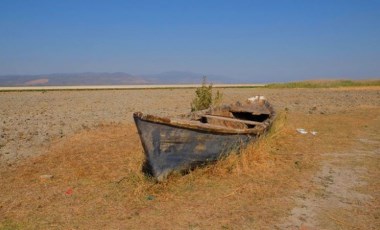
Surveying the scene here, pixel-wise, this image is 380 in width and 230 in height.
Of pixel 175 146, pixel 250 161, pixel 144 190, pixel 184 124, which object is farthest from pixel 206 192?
pixel 250 161

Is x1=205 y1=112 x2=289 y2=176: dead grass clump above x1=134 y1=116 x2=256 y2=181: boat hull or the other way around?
the other way around

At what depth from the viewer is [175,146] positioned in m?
7.01

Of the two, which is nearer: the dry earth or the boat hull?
the dry earth

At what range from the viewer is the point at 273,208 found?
607 centimetres

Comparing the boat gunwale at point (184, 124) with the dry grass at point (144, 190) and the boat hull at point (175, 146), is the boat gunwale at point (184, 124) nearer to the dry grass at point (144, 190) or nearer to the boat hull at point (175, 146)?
the boat hull at point (175, 146)

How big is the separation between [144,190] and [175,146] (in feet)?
3.15

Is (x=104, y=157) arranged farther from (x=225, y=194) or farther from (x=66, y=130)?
(x=66, y=130)

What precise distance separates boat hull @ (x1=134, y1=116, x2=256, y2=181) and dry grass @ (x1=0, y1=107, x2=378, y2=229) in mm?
231

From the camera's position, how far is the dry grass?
225 inches

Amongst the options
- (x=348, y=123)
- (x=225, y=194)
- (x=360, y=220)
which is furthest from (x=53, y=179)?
(x=348, y=123)

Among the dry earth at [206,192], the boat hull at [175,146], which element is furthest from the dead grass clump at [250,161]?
the boat hull at [175,146]

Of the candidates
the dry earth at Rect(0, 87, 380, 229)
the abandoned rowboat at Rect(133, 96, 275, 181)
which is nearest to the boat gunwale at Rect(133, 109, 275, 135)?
the abandoned rowboat at Rect(133, 96, 275, 181)

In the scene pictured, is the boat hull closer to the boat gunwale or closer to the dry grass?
the boat gunwale

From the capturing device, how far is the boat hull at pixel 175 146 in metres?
6.77
